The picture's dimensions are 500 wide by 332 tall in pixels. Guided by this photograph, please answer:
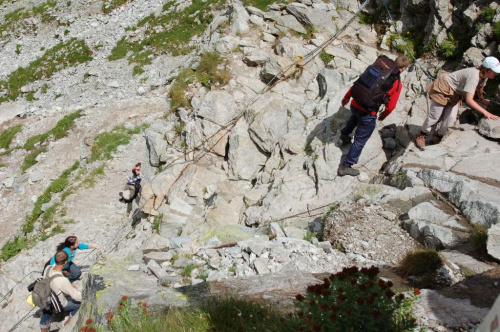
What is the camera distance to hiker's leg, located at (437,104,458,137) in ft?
29.9

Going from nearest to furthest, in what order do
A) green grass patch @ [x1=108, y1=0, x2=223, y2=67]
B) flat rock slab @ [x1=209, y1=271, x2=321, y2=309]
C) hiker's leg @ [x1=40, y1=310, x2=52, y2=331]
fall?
flat rock slab @ [x1=209, y1=271, x2=321, y2=309]
hiker's leg @ [x1=40, y1=310, x2=52, y2=331]
green grass patch @ [x1=108, y1=0, x2=223, y2=67]

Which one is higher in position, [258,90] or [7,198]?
[258,90]

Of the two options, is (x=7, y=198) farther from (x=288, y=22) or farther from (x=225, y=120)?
(x=288, y=22)

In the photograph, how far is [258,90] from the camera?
Result: 592 inches

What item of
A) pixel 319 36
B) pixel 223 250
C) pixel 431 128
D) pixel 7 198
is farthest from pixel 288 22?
pixel 7 198

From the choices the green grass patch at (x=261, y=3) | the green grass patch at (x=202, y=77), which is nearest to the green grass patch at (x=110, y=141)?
the green grass patch at (x=202, y=77)

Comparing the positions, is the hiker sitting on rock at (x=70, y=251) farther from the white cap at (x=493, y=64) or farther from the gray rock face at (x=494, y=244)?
the white cap at (x=493, y=64)

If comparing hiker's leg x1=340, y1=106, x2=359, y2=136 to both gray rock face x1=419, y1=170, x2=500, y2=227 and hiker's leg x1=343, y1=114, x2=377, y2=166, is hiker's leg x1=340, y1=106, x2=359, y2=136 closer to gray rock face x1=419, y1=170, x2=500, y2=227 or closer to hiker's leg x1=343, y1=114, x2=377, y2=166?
hiker's leg x1=343, y1=114, x2=377, y2=166

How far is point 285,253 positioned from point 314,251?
536mm

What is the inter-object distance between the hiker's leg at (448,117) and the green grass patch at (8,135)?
19856 mm

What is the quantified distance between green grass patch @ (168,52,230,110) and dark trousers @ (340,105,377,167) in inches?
270

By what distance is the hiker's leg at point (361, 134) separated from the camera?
29.3ft

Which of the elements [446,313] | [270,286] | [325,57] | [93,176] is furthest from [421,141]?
[93,176]

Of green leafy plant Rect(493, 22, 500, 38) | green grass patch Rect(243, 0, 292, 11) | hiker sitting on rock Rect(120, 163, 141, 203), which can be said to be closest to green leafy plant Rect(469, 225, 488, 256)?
green leafy plant Rect(493, 22, 500, 38)
